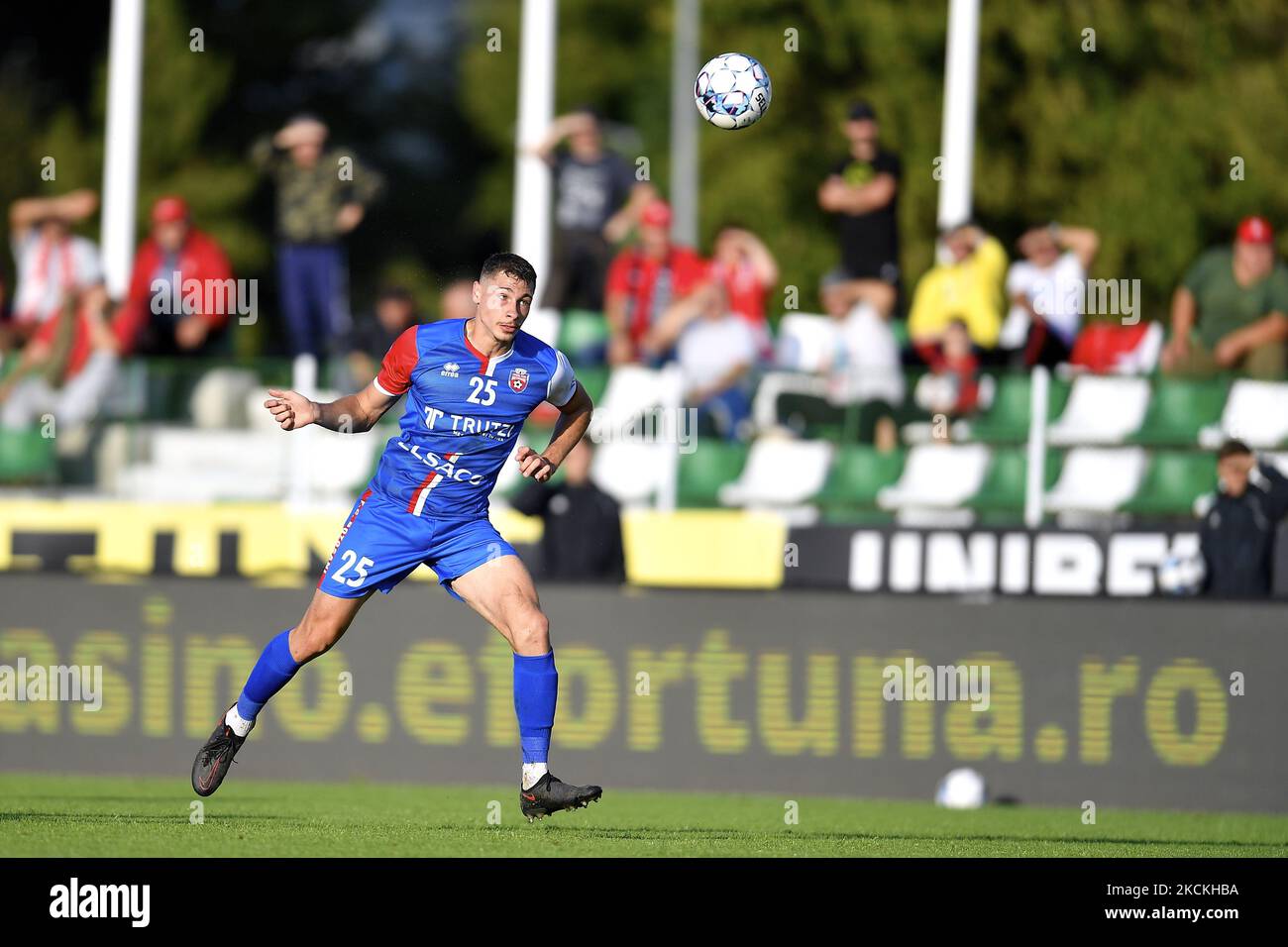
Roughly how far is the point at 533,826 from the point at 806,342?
6.66m

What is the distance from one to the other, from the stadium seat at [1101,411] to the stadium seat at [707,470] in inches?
81.1

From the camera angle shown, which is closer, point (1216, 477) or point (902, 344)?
point (1216, 477)

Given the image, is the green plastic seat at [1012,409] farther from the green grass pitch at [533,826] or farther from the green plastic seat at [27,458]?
the green plastic seat at [27,458]

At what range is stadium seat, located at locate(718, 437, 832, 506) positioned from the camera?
1523cm

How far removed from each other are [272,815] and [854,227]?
24.8 feet

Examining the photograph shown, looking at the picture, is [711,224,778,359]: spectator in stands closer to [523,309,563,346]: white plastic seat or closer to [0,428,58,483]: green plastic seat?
[523,309,563,346]: white plastic seat

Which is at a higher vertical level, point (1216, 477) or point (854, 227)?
point (854, 227)

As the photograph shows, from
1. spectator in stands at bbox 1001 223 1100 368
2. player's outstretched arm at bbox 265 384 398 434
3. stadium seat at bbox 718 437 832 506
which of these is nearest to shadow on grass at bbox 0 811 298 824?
player's outstretched arm at bbox 265 384 398 434

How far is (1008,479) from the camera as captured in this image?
15.0m

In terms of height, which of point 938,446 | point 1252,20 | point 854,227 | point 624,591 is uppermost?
point 1252,20

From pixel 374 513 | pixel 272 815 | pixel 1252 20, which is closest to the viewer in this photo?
pixel 374 513

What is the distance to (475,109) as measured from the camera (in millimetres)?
53250
